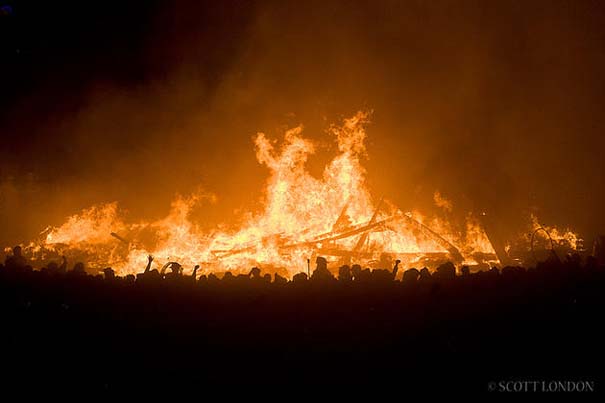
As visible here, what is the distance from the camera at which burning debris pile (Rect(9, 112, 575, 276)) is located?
44.1 ft

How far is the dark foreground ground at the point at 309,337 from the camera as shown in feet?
15.1

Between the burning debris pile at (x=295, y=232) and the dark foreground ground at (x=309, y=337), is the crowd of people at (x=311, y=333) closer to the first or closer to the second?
the dark foreground ground at (x=309, y=337)

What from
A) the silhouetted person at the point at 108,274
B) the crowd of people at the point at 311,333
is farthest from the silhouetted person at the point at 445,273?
the silhouetted person at the point at 108,274

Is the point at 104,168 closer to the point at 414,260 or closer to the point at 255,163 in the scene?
the point at 255,163

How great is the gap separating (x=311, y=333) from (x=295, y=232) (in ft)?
30.0

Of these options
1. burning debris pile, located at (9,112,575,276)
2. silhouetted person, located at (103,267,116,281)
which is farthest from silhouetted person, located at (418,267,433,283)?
burning debris pile, located at (9,112,575,276)

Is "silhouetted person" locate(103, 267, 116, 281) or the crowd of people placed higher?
"silhouetted person" locate(103, 267, 116, 281)

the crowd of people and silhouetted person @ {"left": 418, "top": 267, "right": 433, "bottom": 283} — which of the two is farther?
silhouetted person @ {"left": 418, "top": 267, "right": 433, "bottom": 283}

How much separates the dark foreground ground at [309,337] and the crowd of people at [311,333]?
0.01 m

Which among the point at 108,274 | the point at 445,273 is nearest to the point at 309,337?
the point at 445,273

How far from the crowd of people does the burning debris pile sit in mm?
7881

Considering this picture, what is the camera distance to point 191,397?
4520mm

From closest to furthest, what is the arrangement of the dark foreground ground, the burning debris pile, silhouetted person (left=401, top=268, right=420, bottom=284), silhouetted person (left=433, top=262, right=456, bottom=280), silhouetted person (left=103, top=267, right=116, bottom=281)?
the dark foreground ground, silhouetted person (left=401, top=268, right=420, bottom=284), silhouetted person (left=433, top=262, right=456, bottom=280), silhouetted person (left=103, top=267, right=116, bottom=281), the burning debris pile

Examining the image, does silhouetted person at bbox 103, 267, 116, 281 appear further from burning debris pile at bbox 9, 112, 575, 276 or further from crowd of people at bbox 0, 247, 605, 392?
burning debris pile at bbox 9, 112, 575, 276
